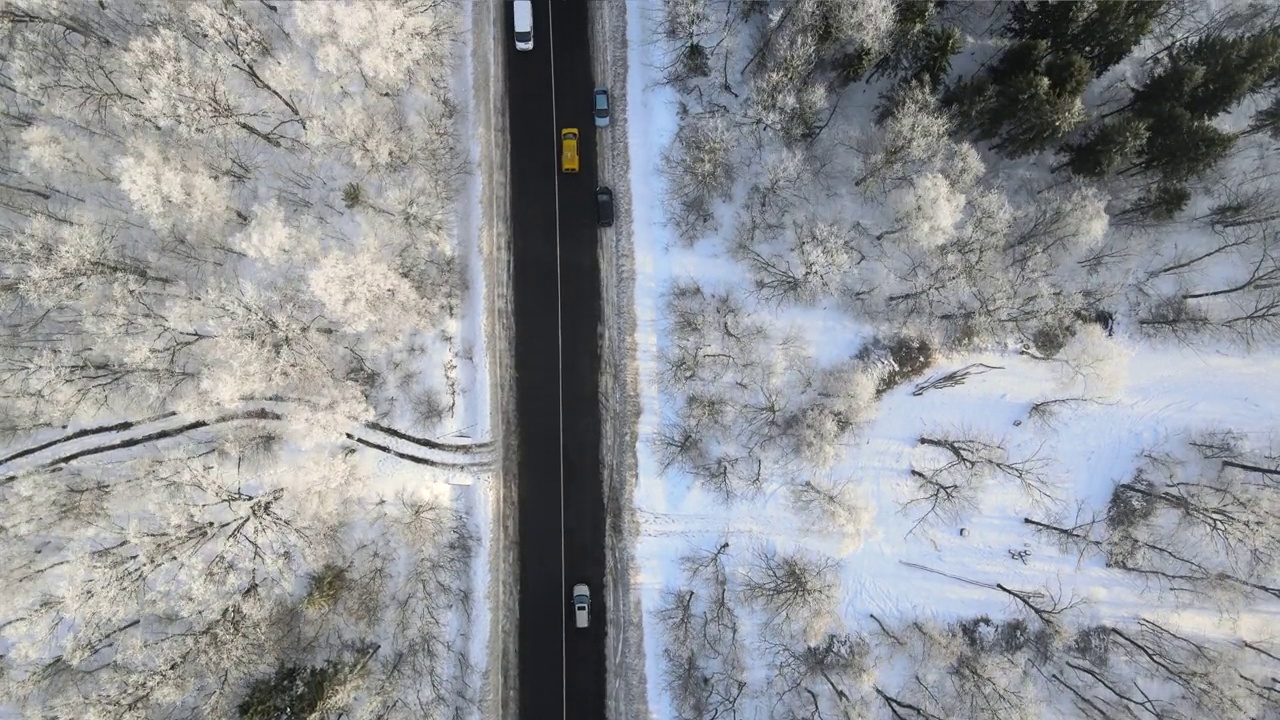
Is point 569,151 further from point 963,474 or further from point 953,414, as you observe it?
point 963,474

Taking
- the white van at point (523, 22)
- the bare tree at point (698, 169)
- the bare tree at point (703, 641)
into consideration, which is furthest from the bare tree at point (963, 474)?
the white van at point (523, 22)

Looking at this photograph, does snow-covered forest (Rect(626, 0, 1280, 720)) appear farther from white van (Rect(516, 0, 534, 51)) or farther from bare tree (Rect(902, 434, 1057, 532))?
white van (Rect(516, 0, 534, 51))

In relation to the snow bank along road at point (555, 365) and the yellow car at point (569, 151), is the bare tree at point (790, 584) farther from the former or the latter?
the yellow car at point (569, 151)

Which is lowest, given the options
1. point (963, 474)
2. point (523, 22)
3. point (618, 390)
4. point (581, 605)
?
point (581, 605)

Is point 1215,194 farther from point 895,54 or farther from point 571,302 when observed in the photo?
point 571,302

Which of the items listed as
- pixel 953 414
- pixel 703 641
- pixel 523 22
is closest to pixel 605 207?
pixel 523 22

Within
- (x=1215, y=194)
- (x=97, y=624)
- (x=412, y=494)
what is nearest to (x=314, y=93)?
(x=412, y=494)

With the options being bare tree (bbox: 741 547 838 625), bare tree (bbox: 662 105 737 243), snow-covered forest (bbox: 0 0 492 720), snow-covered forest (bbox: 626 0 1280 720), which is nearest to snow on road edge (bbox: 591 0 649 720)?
snow-covered forest (bbox: 626 0 1280 720)

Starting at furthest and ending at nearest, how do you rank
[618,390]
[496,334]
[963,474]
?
[496,334] → [618,390] → [963,474]
